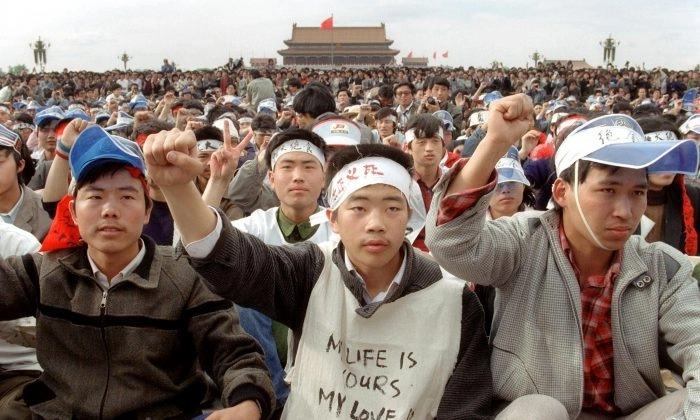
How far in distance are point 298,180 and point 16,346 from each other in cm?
159

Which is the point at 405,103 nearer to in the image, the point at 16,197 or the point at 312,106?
the point at 312,106

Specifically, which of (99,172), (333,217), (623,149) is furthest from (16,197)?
(623,149)

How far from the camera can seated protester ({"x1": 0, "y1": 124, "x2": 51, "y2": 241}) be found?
3.76 meters

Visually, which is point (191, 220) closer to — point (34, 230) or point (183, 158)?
point (183, 158)

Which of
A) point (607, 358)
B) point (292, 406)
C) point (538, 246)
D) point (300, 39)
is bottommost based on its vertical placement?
point (292, 406)

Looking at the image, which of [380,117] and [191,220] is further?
[380,117]

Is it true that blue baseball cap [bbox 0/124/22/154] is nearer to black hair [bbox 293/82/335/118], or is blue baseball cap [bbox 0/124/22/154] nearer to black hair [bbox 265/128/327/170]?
black hair [bbox 265/128/327/170]

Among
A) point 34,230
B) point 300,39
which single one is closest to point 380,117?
point 34,230

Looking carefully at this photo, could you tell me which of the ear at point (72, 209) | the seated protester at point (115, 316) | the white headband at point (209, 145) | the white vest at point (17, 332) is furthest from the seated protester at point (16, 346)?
the white headband at point (209, 145)

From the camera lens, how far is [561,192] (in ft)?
7.45

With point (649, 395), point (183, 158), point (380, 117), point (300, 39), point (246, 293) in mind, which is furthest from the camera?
point (300, 39)

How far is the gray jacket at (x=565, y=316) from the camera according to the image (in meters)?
2.10

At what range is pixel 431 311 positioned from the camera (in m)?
2.19

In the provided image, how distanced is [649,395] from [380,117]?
6019mm
